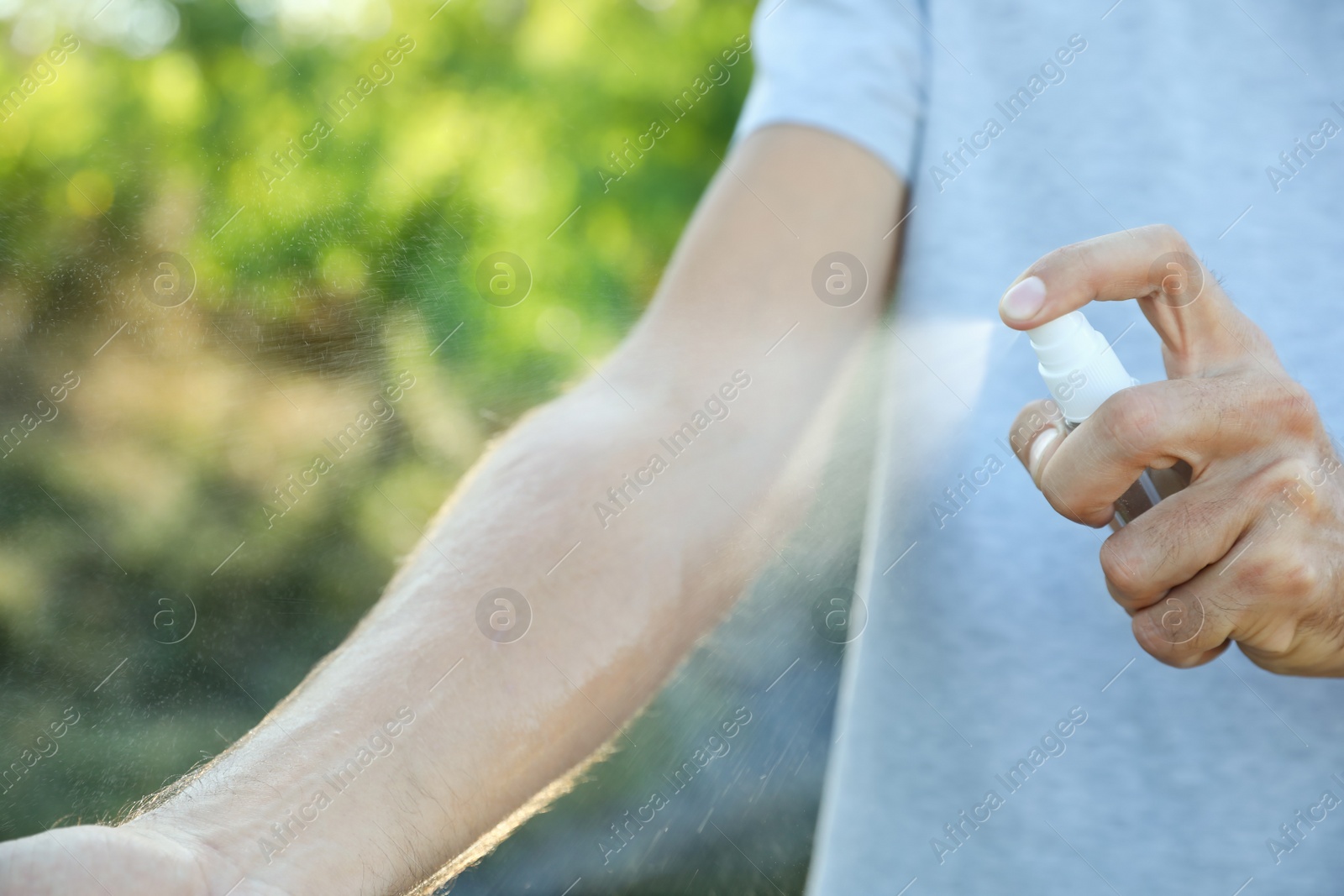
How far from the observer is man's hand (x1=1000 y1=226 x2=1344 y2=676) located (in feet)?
2.14

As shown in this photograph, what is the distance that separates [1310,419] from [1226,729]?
455 millimetres

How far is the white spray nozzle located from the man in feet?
0.19

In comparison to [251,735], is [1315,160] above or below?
below

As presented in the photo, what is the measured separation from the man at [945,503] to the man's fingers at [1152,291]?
12cm

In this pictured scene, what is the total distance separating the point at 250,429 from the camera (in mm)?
1065

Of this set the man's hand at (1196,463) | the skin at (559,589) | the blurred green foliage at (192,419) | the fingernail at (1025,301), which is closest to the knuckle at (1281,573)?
the man's hand at (1196,463)

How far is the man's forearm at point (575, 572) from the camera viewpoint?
27.2 inches

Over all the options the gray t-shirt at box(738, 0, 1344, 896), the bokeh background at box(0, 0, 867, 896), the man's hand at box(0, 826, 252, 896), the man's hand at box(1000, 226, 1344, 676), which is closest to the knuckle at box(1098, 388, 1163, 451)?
the man's hand at box(1000, 226, 1344, 676)

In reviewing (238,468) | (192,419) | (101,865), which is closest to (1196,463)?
(101,865)

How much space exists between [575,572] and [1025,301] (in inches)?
18.8

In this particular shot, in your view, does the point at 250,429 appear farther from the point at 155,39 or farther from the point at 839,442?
the point at 155,39

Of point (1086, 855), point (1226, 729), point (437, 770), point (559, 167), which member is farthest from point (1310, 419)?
point (559, 167)

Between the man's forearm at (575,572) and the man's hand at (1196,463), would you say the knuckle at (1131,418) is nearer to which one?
the man's hand at (1196,463)

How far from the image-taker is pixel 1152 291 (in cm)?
67
